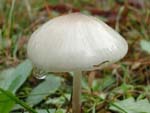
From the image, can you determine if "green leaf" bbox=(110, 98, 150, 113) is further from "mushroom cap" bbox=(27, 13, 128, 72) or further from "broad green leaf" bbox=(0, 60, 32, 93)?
"broad green leaf" bbox=(0, 60, 32, 93)

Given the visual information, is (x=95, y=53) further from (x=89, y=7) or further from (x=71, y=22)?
(x=89, y=7)

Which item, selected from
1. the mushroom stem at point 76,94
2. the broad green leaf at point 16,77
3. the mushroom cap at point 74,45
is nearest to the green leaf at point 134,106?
the mushroom stem at point 76,94

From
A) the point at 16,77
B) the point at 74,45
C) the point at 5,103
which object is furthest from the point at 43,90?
the point at 74,45

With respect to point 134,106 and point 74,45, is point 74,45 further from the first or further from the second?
point 134,106

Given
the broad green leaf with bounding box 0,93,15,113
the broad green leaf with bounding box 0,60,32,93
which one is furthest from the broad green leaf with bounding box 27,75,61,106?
the broad green leaf with bounding box 0,93,15,113

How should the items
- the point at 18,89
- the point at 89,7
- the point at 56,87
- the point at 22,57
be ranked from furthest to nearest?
the point at 89,7, the point at 22,57, the point at 18,89, the point at 56,87

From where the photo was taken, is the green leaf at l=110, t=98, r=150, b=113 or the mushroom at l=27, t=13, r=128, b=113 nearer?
the mushroom at l=27, t=13, r=128, b=113

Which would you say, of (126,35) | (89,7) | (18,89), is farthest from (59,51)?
(89,7)

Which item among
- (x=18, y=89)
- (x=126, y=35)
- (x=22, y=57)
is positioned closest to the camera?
(x=18, y=89)
